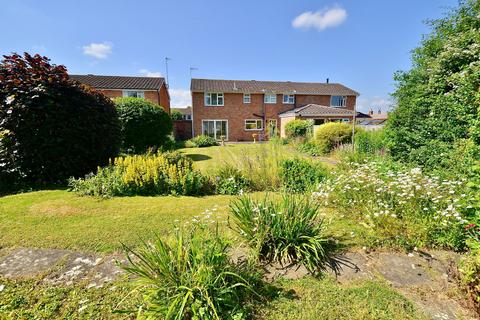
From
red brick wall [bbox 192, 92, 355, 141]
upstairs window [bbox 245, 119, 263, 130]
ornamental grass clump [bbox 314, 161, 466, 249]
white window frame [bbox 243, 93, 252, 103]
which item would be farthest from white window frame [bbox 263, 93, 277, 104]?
ornamental grass clump [bbox 314, 161, 466, 249]

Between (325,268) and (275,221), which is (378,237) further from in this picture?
(275,221)

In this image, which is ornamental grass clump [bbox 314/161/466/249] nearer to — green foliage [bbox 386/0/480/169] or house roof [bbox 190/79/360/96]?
green foliage [bbox 386/0/480/169]

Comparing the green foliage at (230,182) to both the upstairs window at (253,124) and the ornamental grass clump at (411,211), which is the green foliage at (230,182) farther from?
the upstairs window at (253,124)

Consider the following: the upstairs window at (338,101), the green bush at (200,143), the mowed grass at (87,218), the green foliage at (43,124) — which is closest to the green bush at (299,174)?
the mowed grass at (87,218)

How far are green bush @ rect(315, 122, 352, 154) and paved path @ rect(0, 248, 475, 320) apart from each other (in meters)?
10.4

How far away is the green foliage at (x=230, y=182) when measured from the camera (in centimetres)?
571

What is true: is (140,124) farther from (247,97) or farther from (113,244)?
(247,97)

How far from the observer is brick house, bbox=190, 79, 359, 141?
23484 mm

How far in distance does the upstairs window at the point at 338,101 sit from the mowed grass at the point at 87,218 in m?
26.0

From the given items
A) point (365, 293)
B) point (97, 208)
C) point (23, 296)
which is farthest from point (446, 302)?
point (97, 208)

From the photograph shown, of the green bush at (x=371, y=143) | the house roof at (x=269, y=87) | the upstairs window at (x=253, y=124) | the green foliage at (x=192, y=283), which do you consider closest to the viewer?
the green foliage at (x=192, y=283)

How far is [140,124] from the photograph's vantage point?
11.6 m

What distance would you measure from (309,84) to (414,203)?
28216mm

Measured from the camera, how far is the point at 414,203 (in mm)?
3459
